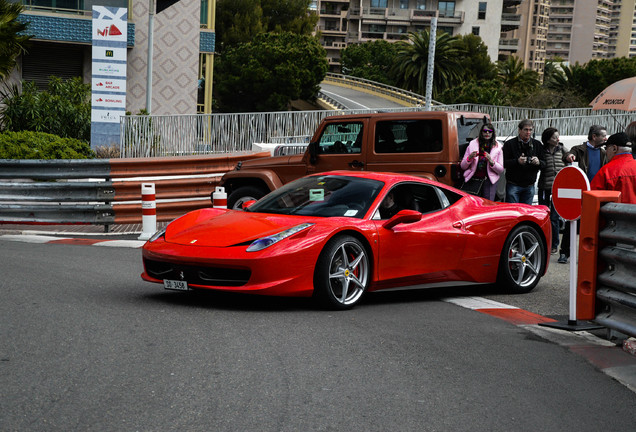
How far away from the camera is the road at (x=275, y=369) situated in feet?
14.5

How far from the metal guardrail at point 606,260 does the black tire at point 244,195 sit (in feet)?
24.1

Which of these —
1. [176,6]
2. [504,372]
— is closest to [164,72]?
[176,6]

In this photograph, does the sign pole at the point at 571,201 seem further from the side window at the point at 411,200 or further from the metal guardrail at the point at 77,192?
the metal guardrail at the point at 77,192

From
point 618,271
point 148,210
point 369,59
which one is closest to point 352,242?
point 618,271

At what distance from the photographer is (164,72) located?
3731cm

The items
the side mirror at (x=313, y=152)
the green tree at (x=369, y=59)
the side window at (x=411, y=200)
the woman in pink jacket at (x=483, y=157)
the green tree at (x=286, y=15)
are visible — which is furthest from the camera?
the green tree at (x=369, y=59)

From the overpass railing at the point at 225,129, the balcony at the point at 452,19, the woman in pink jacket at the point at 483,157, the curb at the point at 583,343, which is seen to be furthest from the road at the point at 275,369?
the balcony at the point at 452,19

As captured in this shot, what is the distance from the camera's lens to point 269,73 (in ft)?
218

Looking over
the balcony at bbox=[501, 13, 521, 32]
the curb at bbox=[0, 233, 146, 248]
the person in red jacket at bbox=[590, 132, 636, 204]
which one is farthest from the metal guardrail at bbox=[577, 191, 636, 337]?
the balcony at bbox=[501, 13, 521, 32]

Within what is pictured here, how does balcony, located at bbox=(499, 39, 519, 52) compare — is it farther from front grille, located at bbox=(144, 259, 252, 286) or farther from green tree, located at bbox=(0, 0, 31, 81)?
front grille, located at bbox=(144, 259, 252, 286)

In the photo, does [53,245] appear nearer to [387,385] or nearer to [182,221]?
[182,221]

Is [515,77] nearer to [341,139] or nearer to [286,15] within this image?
[286,15]

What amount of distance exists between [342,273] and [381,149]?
4.89m

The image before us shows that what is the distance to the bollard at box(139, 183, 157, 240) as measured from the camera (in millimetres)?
13016
